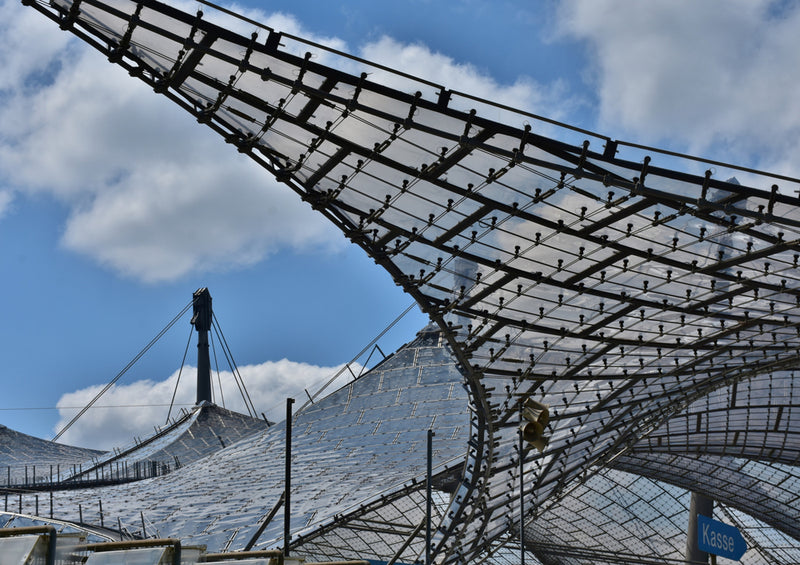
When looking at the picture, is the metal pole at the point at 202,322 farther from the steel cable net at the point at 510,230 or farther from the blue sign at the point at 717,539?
the blue sign at the point at 717,539

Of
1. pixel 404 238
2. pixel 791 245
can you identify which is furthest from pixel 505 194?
pixel 791 245

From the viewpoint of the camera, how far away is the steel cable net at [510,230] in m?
23.4

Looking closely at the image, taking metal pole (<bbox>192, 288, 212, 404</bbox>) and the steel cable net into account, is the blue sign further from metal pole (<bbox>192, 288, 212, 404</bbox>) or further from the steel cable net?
metal pole (<bbox>192, 288, 212, 404</bbox>)

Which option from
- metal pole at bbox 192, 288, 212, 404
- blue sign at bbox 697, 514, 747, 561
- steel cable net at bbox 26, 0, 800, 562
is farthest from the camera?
metal pole at bbox 192, 288, 212, 404

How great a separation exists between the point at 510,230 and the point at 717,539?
502 inches

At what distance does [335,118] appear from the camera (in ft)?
81.3

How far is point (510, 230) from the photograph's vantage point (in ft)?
94.4

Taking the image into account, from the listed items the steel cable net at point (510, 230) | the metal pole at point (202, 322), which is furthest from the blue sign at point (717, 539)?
the metal pole at point (202, 322)

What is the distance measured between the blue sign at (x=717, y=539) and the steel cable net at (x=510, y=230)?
7077 mm

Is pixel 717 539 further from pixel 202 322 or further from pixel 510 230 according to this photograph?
pixel 202 322

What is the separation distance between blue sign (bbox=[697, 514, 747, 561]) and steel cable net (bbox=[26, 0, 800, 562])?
708 centimetres

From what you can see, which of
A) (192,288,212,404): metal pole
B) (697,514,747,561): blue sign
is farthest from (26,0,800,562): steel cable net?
(192,288,212,404): metal pole

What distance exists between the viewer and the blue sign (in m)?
32.0

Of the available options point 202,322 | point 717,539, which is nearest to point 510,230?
point 717,539
